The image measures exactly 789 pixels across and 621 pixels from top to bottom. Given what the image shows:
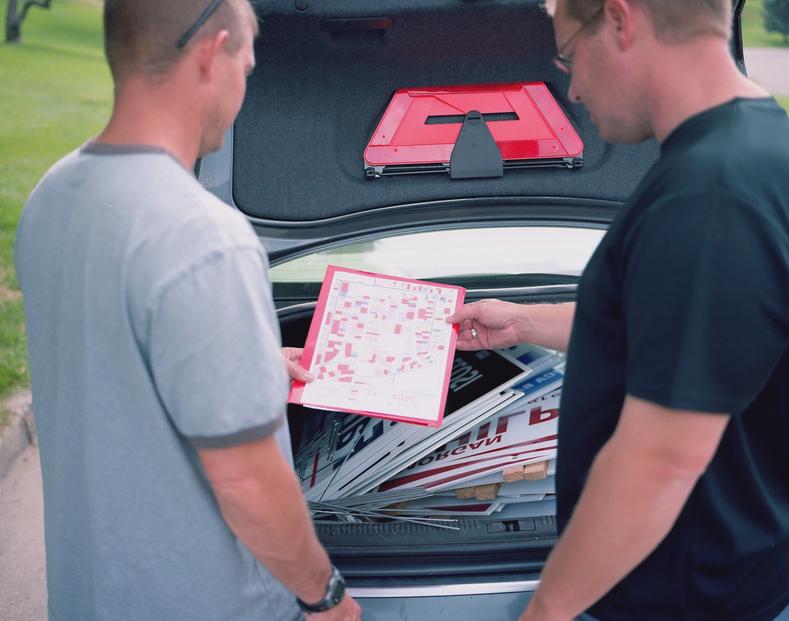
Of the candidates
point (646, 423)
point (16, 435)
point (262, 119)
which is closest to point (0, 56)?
point (16, 435)

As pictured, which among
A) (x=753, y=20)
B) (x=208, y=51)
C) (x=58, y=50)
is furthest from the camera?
(x=58, y=50)

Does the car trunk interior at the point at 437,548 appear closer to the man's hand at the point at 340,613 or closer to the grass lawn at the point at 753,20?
the man's hand at the point at 340,613

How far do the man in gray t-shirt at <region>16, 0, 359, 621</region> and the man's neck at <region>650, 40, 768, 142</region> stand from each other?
1.93 ft

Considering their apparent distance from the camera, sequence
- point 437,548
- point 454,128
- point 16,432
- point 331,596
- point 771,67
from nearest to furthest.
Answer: point 331,596
point 437,548
point 454,128
point 16,432
point 771,67

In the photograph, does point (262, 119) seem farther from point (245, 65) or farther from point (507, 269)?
point (245, 65)

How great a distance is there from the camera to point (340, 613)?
1.33 meters

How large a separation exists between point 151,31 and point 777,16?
2.53 meters

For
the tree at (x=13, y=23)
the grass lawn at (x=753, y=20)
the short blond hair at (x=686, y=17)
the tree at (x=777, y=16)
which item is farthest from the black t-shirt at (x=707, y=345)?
the tree at (x=13, y=23)

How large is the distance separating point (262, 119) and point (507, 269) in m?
0.79

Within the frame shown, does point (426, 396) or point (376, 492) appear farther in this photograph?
point (376, 492)

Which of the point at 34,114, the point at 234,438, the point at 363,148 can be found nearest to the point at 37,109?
the point at 34,114

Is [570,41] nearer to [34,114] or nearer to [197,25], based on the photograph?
[197,25]

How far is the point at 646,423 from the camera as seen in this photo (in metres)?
0.98

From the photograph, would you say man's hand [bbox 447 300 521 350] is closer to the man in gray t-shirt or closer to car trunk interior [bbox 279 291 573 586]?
car trunk interior [bbox 279 291 573 586]
